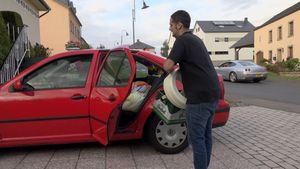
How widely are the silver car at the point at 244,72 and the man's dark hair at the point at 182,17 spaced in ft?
58.5

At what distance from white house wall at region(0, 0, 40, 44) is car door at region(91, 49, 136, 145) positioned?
32.0 feet

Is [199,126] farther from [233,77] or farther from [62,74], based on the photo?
[233,77]

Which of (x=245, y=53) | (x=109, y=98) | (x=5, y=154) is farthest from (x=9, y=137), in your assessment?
(x=245, y=53)

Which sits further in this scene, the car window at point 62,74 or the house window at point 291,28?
the house window at point 291,28

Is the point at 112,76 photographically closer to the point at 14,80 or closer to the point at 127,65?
the point at 127,65

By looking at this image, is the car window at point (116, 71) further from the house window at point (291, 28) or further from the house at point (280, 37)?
the house window at point (291, 28)

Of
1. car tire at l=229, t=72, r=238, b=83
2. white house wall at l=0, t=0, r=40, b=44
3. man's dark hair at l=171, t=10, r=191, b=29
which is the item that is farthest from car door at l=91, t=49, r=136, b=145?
car tire at l=229, t=72, r=238, b=83

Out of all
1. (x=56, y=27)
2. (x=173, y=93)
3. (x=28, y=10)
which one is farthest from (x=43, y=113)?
(x=56, y=27)

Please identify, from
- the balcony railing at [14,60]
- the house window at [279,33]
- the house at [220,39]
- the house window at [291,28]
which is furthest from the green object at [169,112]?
the house at [220,39]

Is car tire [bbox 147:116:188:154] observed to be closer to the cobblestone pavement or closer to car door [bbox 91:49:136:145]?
the cobblestone pavement

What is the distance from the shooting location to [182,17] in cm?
368

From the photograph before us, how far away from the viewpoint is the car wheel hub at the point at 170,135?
540 cm

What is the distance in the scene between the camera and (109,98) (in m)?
5.04

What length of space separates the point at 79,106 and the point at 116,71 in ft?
2.48
